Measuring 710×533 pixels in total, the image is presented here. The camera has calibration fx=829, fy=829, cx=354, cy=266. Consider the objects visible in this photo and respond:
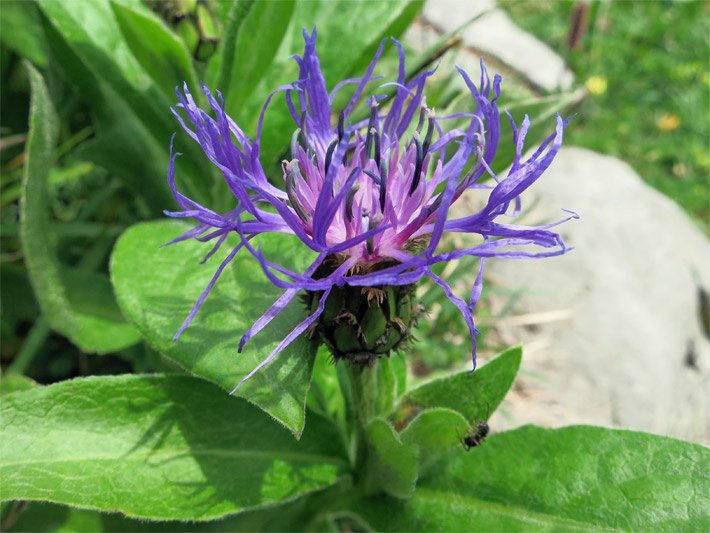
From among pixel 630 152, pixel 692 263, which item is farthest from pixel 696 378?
pixel 630 152

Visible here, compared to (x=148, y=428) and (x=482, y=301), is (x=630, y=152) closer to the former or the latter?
(x=482, y=301)

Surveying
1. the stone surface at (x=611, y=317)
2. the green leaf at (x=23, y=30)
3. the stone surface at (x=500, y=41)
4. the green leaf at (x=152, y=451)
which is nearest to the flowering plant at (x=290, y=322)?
the green leaf at (x=152, y=451)

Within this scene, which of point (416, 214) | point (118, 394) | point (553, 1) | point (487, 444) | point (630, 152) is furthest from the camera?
point (553, 1)

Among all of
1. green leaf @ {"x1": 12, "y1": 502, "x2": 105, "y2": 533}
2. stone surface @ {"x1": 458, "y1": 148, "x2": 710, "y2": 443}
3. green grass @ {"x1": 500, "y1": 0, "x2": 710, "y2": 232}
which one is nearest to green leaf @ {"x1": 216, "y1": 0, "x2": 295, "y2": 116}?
green leaf @ {"x1": 12, "y1": 502, "x2": 105, "y2": 533}

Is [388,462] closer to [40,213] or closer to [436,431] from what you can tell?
[436,431]

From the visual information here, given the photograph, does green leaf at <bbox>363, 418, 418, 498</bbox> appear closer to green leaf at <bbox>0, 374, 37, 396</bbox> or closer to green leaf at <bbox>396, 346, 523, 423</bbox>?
green leaf at <bbox>396, 346, 523, 423</bbox>

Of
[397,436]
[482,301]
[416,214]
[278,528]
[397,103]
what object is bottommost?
[278,528]

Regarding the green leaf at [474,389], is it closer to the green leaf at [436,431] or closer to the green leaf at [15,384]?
the green leaf at [436,431]
